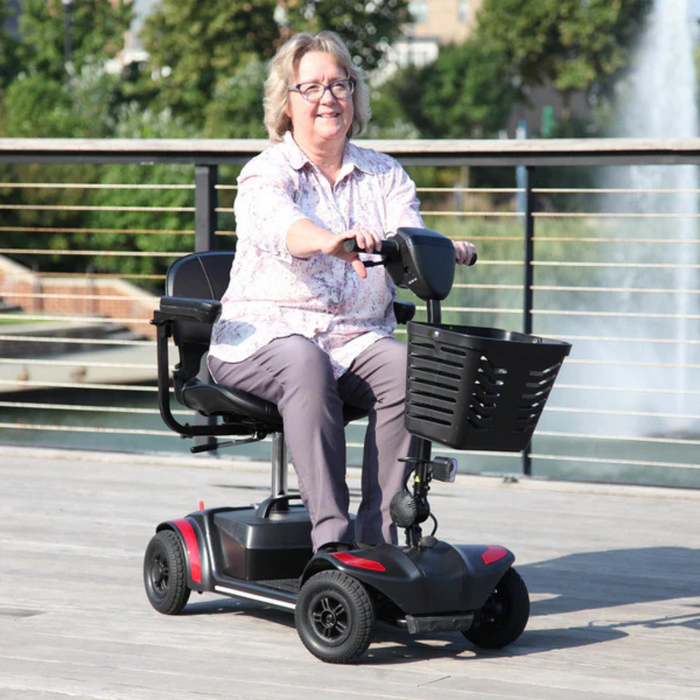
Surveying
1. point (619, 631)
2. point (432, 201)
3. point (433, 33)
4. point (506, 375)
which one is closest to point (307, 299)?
point (506, 375)

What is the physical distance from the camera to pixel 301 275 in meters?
2.85

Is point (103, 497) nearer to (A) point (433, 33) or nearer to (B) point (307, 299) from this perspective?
(B) point (307, 299)

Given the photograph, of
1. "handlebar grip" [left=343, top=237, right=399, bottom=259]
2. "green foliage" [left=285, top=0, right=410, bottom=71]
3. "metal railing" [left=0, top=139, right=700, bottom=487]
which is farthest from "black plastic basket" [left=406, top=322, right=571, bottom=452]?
"green foliage" [left=285, top=0, right=410, bottom=71]

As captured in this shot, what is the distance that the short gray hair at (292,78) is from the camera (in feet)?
9.61

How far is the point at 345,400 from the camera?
2857 mm

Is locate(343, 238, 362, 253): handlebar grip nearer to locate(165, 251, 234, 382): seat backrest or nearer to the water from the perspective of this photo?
locate(165, 251, 234, 382): seat backrest

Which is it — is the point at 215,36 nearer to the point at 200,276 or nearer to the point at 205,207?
the point at 205,207

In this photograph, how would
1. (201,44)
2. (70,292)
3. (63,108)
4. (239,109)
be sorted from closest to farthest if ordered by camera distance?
(70,292) → (63,108) → (239,109) → (201,44)

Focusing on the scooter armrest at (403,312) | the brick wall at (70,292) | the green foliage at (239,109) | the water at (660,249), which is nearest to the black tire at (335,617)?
the scooter armrest at (403,312)

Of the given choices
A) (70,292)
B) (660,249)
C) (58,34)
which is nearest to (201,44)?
(58,34)

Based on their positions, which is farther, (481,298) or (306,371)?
(481,298)

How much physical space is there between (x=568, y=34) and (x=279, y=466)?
150 feet

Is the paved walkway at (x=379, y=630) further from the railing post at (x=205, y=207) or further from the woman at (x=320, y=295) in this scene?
the railing post at (x=205, y=207)

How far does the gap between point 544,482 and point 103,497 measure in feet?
4.74
